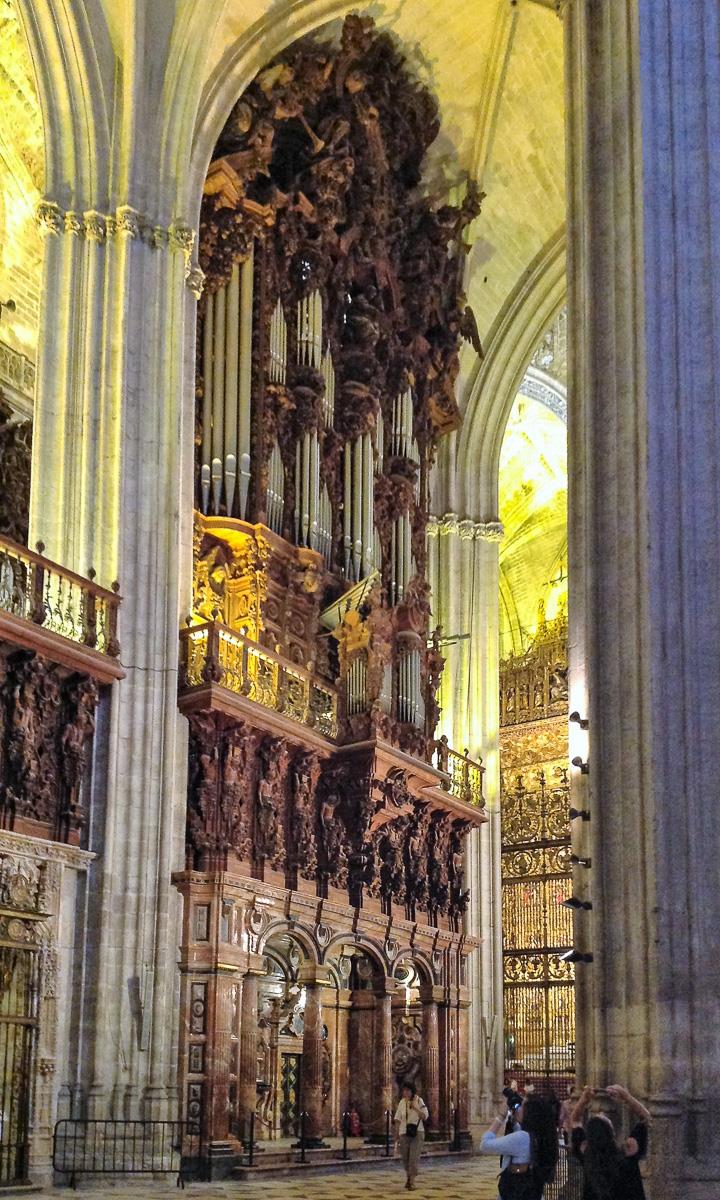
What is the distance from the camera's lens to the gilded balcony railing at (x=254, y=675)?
15.0m

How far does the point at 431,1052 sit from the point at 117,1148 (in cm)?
630

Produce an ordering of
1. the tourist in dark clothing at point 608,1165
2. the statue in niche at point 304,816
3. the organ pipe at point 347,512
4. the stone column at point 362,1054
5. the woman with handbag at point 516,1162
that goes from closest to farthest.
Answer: the tourist in dark clothing at point 608,1165 → the woman with handbag at point 516,1162 → the statue in niche at point 304,816 → the stone column at point 362,1054 → the organ pipe at point 347,512

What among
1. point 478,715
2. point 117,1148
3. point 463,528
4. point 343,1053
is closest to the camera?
point 117,1148

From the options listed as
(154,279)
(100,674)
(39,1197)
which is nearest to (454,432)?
(154,279)

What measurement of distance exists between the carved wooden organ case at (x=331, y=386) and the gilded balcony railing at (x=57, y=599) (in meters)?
1.47

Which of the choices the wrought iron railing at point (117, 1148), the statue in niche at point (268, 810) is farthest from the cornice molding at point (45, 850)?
the statue in niche at point (268, 810)

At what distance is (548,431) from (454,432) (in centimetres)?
630

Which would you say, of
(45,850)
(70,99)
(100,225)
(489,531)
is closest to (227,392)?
(100,225)

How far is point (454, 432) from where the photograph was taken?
2348 cm

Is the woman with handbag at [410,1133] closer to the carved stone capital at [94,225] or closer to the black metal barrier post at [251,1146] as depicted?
the black metal barrier post at [251,1146]

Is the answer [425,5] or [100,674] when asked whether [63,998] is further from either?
[425,5]

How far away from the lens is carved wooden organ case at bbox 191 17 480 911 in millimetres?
17297

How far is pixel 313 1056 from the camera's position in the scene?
53.4 ft

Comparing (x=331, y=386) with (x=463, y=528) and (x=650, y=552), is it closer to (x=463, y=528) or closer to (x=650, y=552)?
(x=463, y=528)
